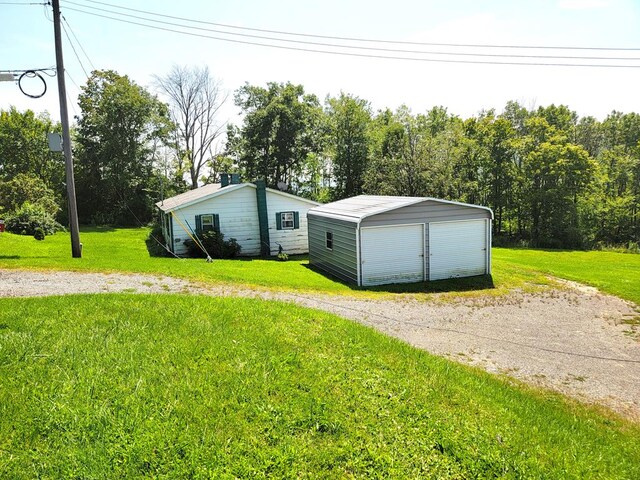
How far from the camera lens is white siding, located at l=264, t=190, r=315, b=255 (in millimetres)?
22047

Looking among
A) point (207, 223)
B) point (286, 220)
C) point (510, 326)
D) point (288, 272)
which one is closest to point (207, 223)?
point (207, 223)

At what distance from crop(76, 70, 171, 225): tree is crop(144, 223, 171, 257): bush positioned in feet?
33.8

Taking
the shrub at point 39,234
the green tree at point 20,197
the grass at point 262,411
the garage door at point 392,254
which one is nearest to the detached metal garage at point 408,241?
the garage door at point 392,254

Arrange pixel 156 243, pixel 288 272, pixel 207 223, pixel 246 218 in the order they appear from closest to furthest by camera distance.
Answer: pixel 288 272 → pixel 207 223 → pixel 246 218 → pixel 156 243

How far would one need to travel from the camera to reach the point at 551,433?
16.3 feet

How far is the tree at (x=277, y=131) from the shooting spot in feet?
115

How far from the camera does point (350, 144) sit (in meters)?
37.3

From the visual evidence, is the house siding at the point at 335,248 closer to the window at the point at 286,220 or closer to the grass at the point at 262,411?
the window at the point at 286,220

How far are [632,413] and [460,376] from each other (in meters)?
2.51

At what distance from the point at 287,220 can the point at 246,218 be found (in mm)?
2140

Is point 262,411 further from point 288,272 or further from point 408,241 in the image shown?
point 408,241

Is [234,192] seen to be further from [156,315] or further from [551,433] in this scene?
[551,433]

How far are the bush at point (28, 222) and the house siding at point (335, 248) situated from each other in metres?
15.4

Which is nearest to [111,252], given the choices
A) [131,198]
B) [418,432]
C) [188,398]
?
[188,398]
